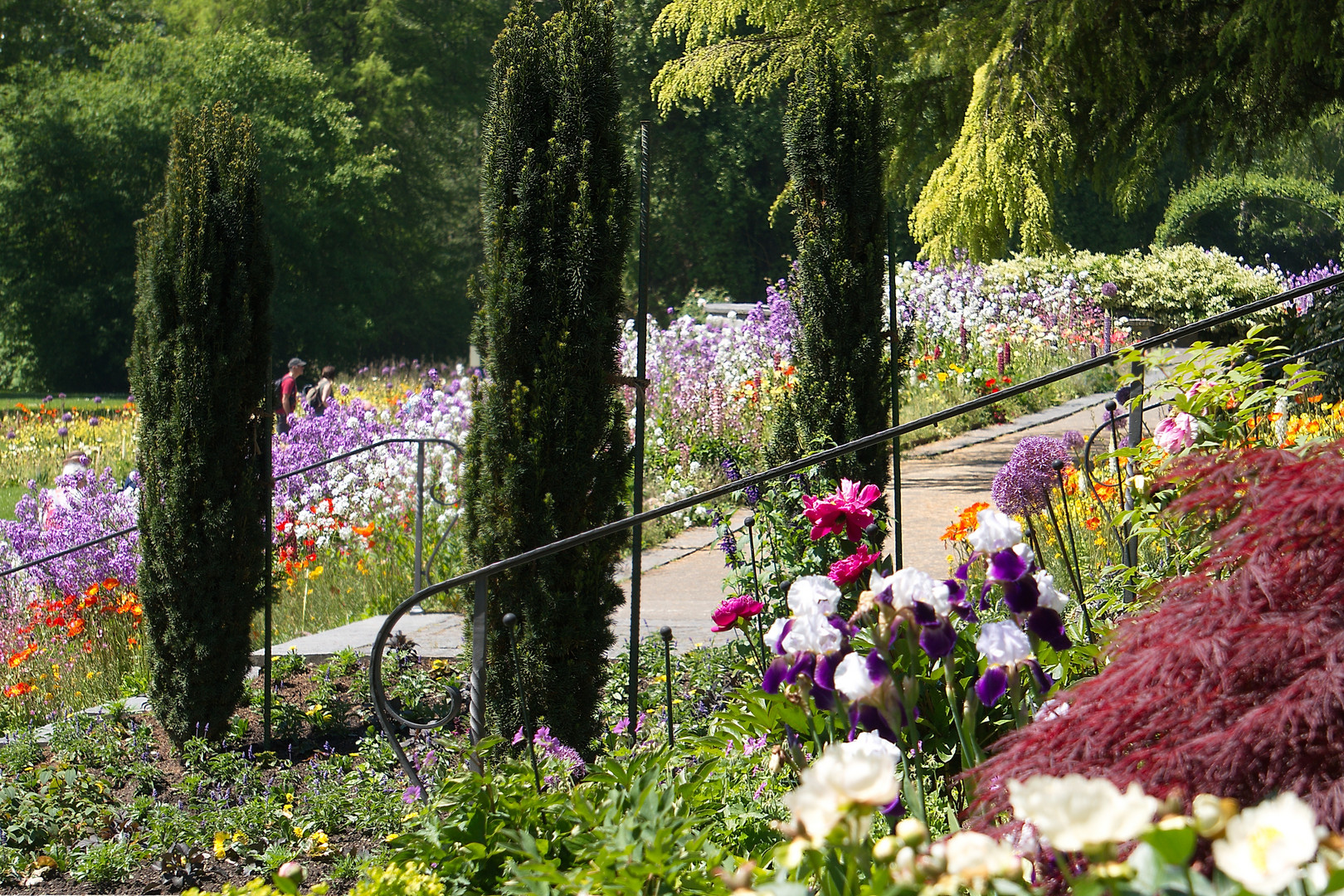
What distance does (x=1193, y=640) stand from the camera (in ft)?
5.03

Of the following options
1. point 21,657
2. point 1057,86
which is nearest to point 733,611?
point 21,657

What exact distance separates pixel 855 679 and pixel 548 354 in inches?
83.9

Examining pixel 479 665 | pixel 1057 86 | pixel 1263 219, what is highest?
pixel 1057 86

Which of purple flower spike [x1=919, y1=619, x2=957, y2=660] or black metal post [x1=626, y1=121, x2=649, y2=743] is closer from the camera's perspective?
purple flower spike [x1=919, y1=619, x2=957, y2=660]

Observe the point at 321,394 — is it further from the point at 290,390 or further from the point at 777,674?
the point at 777,674

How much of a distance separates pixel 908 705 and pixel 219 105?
412 cm

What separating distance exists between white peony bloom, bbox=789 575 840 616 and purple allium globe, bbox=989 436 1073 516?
2.31 meters

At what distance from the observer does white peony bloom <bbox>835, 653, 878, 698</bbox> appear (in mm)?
1794

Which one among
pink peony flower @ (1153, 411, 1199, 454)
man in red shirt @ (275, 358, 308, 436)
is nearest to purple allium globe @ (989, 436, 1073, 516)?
pink peony flower @ (1153, 411, 1199, 454)

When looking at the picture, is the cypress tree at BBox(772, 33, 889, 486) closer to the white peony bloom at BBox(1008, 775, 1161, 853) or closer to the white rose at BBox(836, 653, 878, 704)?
the white rose at BBox(836, 653, 878, 704)

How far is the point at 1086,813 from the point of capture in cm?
100

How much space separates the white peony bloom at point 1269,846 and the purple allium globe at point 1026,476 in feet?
10.4

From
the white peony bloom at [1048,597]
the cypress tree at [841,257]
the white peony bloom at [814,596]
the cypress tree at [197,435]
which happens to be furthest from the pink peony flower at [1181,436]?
the cypress tree at [197,435]

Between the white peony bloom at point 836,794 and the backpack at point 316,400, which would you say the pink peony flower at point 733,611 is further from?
the backpack at point 316,400
